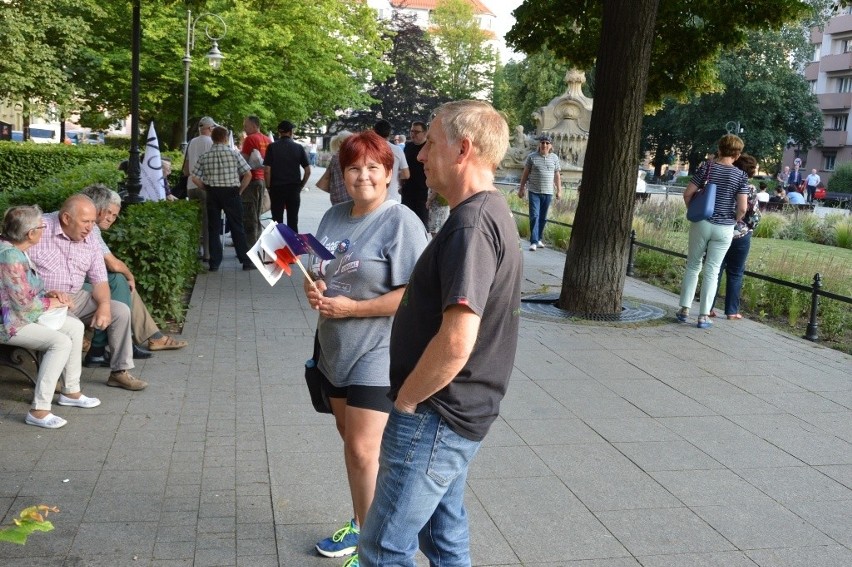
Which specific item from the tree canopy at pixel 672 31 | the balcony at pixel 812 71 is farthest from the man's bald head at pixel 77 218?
the balcony at pixel 812 71

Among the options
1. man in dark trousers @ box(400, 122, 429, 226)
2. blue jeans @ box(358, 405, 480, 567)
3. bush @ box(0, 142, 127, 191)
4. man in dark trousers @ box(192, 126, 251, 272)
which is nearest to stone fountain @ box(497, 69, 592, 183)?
bush @ box(0, 142, 127, 191)

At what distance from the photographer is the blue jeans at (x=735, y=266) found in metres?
10.0

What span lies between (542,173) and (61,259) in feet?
33.4

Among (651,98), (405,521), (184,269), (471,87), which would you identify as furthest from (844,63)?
(405,521)

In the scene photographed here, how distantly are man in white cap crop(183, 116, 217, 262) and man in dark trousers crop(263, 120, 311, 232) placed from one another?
0.84m

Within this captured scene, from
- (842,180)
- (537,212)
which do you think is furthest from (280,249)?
Answer: (842,180)

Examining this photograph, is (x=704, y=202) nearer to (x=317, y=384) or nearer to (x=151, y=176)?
(x=317, y=384)

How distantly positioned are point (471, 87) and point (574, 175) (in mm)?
51628

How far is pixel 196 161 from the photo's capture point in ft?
39.4

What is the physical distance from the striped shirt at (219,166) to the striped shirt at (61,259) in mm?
5344

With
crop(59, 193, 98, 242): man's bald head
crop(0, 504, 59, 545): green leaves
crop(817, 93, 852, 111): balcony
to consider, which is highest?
crop(817, 93, 852, 111): balcony

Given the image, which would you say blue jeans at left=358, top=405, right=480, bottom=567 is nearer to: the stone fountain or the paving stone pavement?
the paving stone pavement

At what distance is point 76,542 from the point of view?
388cm

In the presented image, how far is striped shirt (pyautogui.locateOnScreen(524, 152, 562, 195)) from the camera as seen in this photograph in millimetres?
15141
